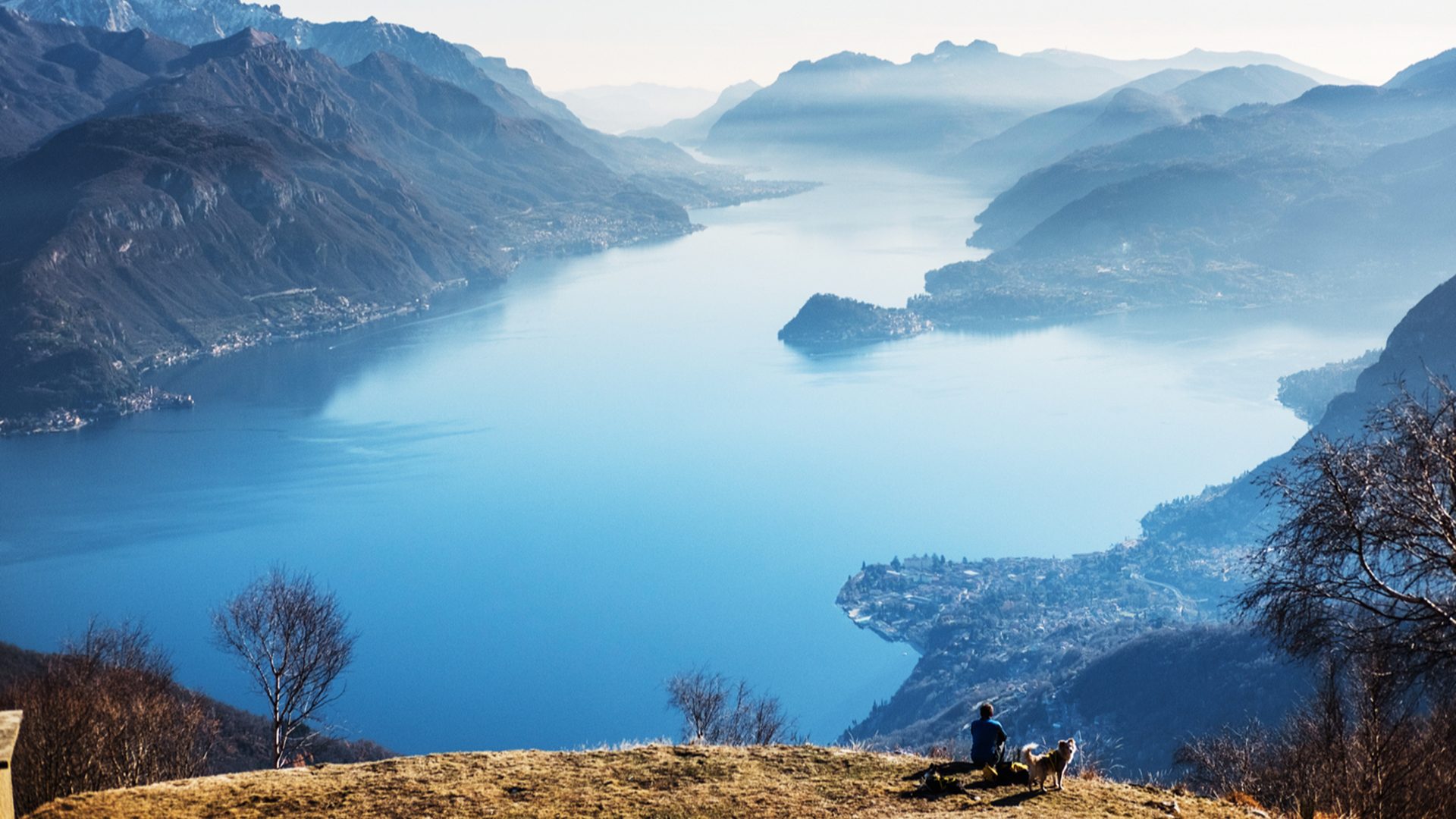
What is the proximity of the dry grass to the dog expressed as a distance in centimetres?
21

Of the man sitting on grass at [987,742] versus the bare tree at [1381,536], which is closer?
the bare tree at [1381,536]

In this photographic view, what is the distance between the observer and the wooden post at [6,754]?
926 centimetres

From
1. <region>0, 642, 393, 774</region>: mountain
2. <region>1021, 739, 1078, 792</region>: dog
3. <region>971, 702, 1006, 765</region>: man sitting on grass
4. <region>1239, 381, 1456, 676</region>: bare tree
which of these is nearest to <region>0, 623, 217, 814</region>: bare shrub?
<region>0, 642, 393, 774</region>: mountain

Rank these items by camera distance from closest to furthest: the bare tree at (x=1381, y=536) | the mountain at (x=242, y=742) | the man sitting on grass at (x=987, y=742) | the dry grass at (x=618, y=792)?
the bare tree at (x=1381, y=536) < the dry grass at (x=618, y=792) < the man sitting on grass at (x=987, y=742) < the mountain at (x=242, y=742)

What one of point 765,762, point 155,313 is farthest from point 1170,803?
point 155,313

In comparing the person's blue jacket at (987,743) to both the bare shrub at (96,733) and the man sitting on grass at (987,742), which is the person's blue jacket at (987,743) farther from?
the bare shrub at (96,733)

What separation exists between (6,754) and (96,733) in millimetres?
14132

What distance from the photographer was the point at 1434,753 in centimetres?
1484

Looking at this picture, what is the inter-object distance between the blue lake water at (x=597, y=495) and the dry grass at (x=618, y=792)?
48.1 m

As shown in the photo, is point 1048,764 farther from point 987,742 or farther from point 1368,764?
point 1368,764

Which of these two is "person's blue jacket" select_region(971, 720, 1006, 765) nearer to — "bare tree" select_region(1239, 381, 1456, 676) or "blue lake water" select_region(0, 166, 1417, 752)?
"bare tree" select_region(1239, 381, 1456, 676)

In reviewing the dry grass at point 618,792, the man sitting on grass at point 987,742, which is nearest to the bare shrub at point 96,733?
the dry grass at point 618,792

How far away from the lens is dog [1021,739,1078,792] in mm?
13766

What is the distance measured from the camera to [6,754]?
30.3 ft
